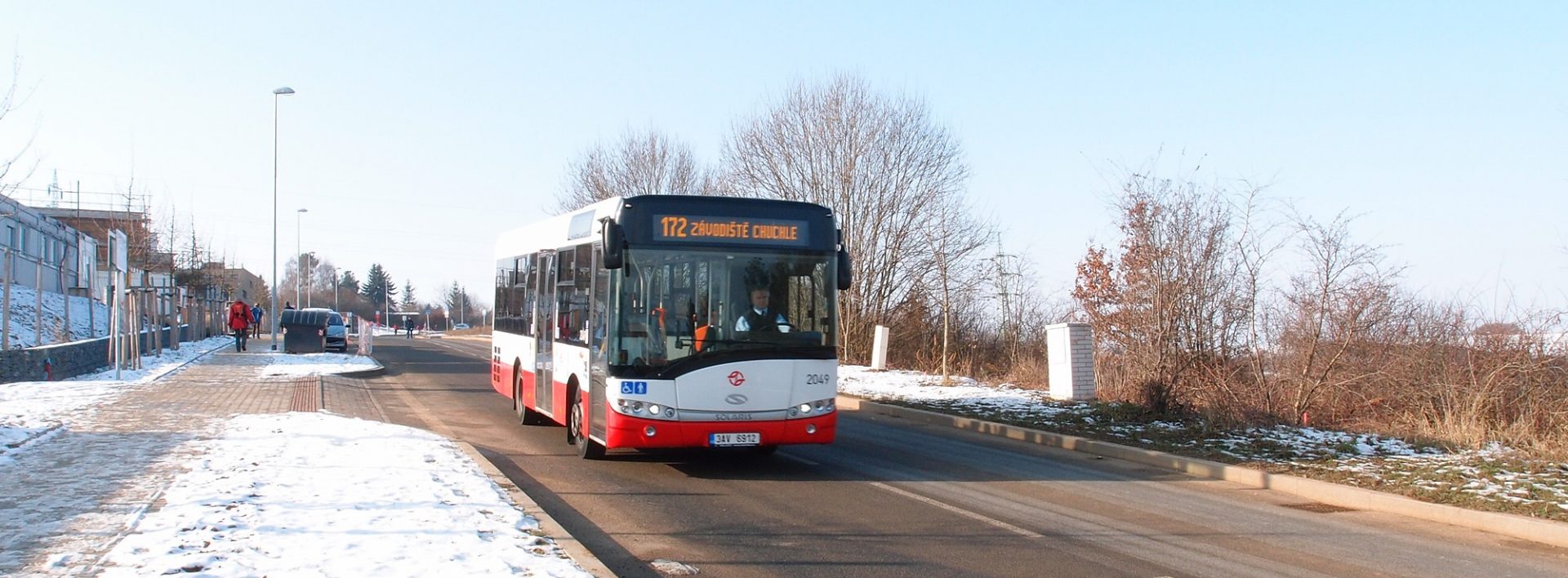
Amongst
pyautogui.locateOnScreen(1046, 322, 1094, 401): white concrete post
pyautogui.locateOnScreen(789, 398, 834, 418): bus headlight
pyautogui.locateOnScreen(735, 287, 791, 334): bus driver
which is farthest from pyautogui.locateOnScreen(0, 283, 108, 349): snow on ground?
pyautogui.locateOnScreen(1046, 322, 1094, 401): white concrete post

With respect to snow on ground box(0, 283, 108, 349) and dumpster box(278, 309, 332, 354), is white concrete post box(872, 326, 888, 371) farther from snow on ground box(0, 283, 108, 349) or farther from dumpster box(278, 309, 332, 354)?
Result: snow on ground box(0, 283, 108, 349)

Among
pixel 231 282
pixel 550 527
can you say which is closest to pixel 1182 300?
pixel 550 527

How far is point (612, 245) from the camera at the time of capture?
10922 mm

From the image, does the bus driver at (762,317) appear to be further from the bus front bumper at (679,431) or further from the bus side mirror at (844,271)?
the bus front bumper at (679,431)

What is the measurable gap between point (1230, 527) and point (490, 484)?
5956 millimetres

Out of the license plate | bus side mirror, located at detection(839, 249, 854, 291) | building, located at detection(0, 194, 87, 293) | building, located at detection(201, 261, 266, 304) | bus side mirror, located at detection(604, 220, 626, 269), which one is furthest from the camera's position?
building, located at detection(201, 261, 266, 304)

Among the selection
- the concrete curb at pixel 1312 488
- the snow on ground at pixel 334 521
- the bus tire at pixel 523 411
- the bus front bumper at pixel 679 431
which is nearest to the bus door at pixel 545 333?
the bus tire at pixel 523 411

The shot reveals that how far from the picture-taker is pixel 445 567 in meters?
6.41

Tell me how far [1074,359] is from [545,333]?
30.7 ft

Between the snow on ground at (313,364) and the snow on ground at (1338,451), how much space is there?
14012 mm

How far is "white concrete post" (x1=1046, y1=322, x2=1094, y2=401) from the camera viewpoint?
1919 cm

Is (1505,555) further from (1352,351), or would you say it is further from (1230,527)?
(1352,351)

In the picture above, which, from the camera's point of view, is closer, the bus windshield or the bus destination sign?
the bus windshield

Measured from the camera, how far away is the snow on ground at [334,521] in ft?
20.9
